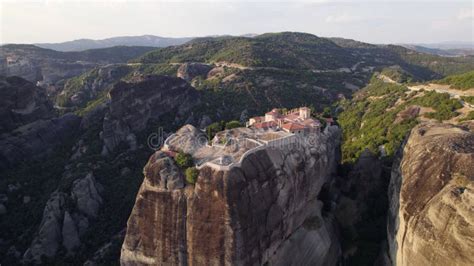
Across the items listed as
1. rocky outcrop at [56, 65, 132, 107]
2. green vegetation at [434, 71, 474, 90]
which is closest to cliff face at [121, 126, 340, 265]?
green vegetation at [434, 71, 474, 90]

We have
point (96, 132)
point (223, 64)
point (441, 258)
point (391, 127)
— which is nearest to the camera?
point (441, 258)

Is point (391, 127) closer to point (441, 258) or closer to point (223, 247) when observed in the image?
point (441, 258)

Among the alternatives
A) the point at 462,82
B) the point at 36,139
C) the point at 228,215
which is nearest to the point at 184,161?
the point at 228,215

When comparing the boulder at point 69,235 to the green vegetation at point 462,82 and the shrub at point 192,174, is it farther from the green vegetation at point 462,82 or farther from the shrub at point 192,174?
the green vegetation at point 462,82

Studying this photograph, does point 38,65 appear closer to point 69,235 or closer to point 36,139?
point 36,139

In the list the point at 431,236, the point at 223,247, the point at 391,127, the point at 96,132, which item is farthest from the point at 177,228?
the point at 96,132

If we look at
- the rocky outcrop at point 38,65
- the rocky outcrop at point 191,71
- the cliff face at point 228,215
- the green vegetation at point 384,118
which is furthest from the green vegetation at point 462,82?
the rocky outcrop at point 38,65
